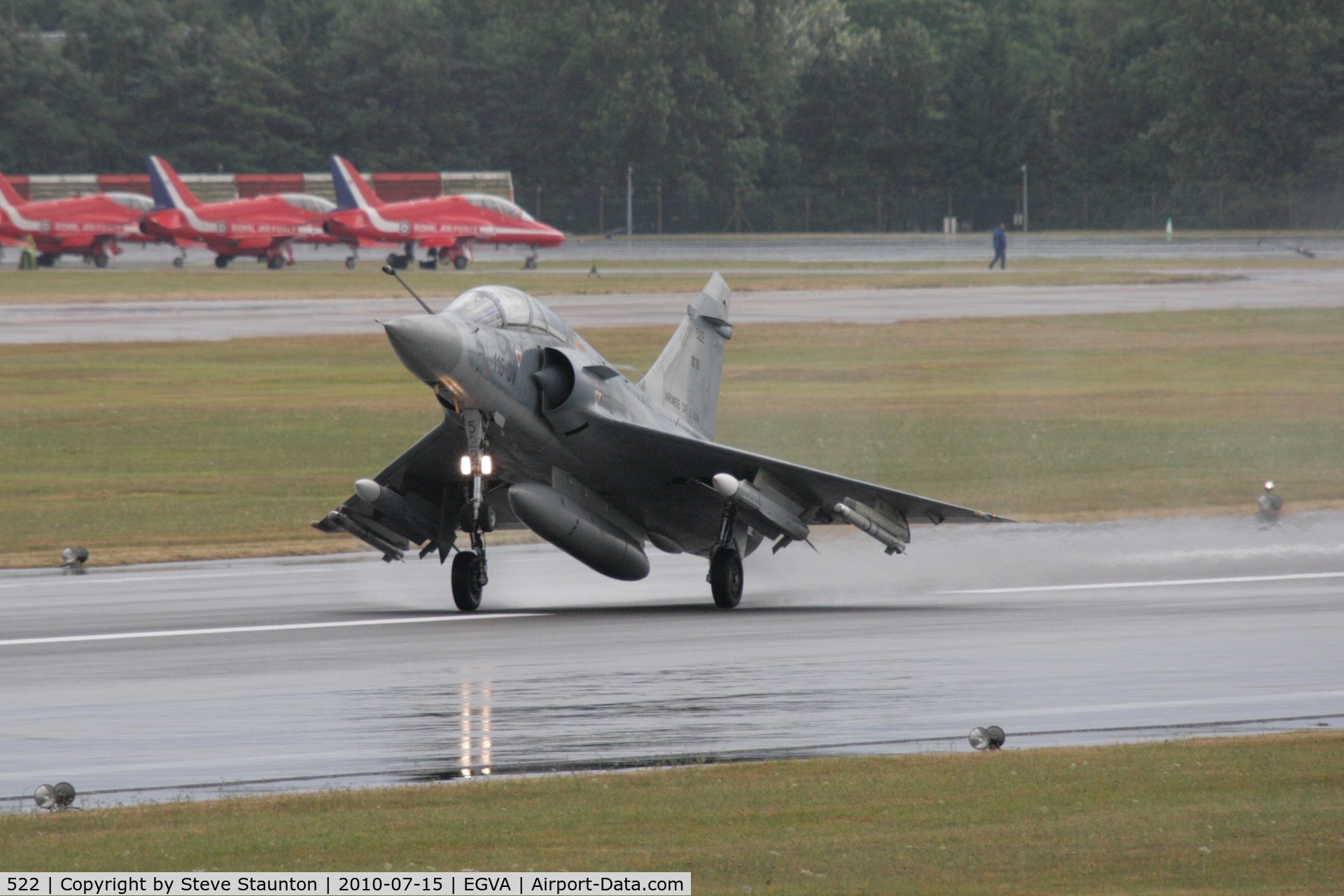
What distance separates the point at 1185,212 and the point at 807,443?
8812 cm

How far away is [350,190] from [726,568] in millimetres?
72100

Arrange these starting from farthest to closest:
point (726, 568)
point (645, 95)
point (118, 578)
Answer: point (645, 95) → point (118, 578) → point (726, 568)

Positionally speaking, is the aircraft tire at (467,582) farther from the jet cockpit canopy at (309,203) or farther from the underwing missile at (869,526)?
the jet cockpit canopy at (309,203)

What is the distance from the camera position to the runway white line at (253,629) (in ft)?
53.8

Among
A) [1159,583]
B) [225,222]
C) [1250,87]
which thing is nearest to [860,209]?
[1250,87]

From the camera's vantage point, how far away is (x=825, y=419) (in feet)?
118

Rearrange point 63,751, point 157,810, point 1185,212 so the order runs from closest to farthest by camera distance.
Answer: point 157,810 → point 63,751 → point 1185,212

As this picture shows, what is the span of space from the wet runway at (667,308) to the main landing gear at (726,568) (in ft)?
114

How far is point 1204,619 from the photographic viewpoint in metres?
17.2

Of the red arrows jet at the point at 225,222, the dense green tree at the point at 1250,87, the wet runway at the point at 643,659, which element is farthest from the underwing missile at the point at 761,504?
the dense green tree at the point at 1250,87

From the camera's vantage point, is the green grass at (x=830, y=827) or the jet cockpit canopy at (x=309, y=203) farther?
the jet cockpit canopy at (x=309, y=203)

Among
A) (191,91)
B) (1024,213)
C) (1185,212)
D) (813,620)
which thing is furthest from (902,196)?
(813,620)

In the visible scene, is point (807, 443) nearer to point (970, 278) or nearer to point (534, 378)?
point (534, 378)

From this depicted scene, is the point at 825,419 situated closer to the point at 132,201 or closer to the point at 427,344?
the point at 427,344
